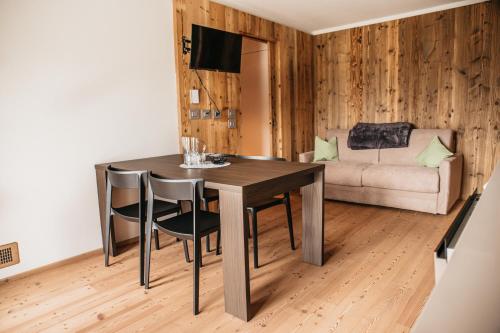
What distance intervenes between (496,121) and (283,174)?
3.35 meters

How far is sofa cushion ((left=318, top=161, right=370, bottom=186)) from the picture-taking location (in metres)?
4.22

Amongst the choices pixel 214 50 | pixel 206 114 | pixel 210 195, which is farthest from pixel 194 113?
pixel 210 195

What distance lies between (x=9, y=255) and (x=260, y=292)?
70.9 inches

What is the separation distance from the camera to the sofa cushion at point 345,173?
422 cm

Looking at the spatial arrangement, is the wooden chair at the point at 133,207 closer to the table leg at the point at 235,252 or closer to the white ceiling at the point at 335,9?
the table leg at the point at 235,252

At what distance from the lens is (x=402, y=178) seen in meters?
3.91

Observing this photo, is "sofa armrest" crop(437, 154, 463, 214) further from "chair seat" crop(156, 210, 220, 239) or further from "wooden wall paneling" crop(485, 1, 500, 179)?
"chair seat" crop(156, 210, 220, 239)

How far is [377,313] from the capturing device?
1979 millimetres

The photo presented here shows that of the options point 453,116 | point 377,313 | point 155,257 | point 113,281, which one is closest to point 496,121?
point 453,116

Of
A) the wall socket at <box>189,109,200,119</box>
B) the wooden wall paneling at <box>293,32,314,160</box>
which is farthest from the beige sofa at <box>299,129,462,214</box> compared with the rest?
the wall socket at <box>189,109,200,119</box>

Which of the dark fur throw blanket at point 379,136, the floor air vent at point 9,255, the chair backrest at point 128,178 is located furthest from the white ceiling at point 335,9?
the floor air vent at point 9,255

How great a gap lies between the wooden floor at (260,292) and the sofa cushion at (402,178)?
0.73 meters

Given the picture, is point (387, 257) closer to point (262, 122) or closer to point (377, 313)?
point (377, 313)

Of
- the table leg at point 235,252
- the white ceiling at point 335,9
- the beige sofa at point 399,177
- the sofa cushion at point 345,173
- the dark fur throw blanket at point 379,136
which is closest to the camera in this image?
the table leg at point 235,252
